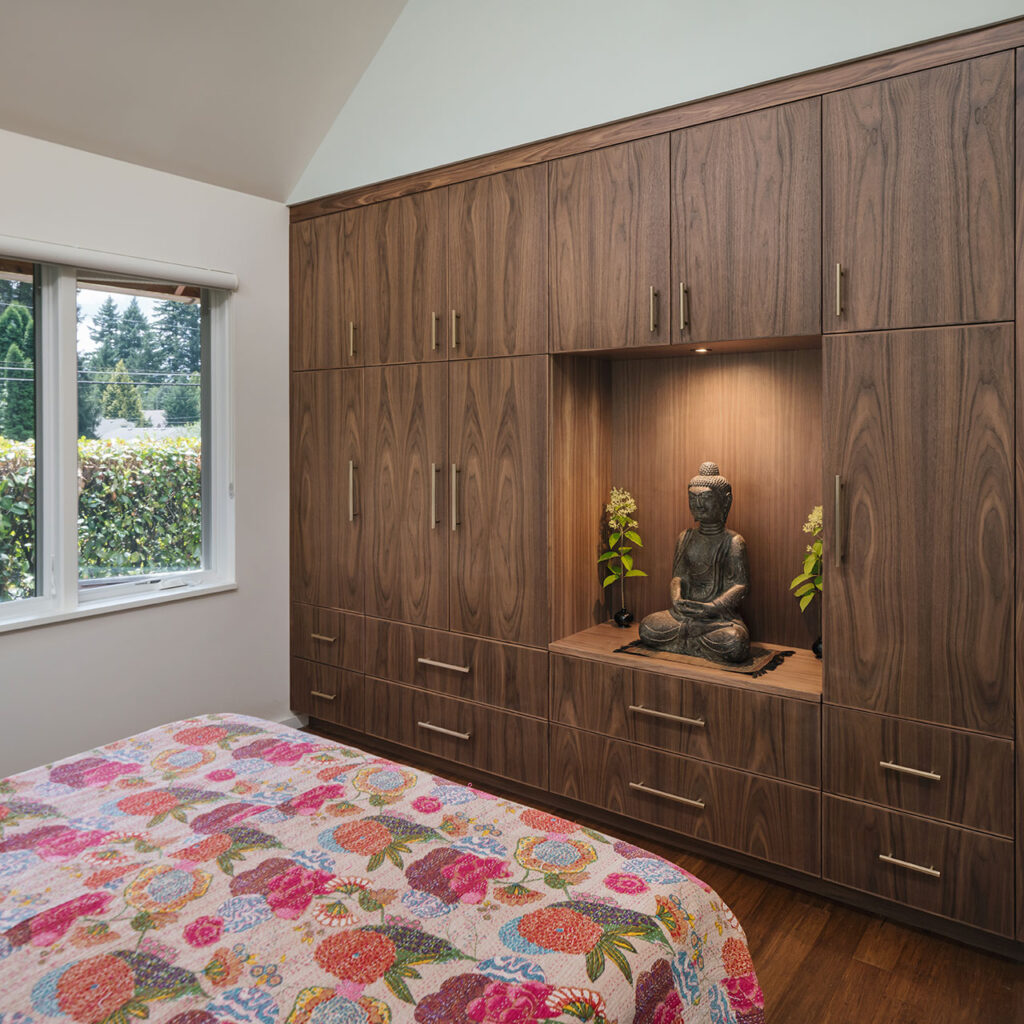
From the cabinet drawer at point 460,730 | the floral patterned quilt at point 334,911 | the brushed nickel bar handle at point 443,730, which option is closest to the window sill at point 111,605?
the cabinet drawer at point 460,730

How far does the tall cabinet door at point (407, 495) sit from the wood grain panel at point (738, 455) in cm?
67

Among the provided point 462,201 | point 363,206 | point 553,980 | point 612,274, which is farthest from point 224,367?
point 553,980

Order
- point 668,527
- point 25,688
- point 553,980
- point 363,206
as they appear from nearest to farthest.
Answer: point 553,980 < point 25,688 < point 668,527 < point 363,206

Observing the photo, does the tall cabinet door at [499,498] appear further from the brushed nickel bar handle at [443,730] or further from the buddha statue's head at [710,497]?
the buddha statue's head at [710,497]

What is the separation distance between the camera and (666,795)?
267 cm

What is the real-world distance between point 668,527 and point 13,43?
2.67m

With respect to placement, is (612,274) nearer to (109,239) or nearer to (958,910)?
(109,239)

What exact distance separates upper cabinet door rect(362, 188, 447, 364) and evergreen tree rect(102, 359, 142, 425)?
0.91 meters

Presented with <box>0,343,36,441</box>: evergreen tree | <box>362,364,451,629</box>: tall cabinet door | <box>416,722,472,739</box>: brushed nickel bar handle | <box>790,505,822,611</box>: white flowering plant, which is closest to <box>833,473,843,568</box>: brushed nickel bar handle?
<box>790,505,822,611</box>: white flowering plant

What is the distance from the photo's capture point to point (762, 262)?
2412mm

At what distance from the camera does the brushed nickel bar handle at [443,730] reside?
3.18 m

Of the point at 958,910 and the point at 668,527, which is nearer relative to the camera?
the point at 958,910

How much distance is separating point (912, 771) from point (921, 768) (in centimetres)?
2

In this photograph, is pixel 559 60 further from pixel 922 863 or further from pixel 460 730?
pixel 922 863
